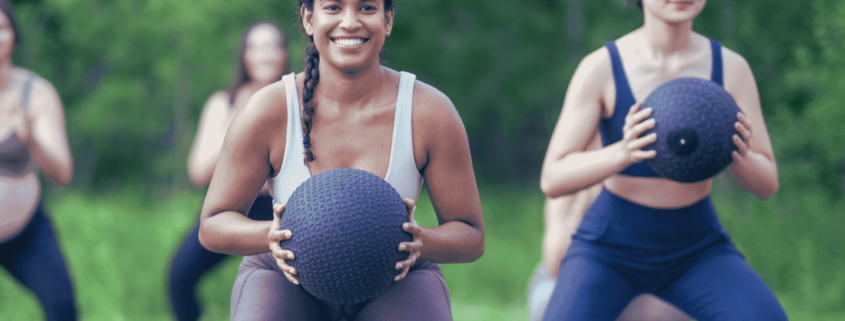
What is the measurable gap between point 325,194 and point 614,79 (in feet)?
4.59

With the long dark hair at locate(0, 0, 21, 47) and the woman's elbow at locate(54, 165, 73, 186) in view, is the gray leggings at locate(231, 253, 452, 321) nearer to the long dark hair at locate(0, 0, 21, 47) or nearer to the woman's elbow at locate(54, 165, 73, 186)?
the woman's elbow at locate(54, 165, 73, 186)

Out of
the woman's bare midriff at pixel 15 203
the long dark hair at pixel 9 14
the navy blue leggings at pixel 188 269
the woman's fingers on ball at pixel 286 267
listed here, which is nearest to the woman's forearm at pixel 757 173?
the woman's fingers on ball at pixel 286 267

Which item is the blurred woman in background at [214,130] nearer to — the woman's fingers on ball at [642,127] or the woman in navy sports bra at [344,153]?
the woman in navy sports bra at [344,153]

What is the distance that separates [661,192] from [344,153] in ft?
4.29

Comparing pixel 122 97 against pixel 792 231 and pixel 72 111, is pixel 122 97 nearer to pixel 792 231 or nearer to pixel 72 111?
pixel 72 111

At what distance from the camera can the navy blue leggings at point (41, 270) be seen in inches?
154

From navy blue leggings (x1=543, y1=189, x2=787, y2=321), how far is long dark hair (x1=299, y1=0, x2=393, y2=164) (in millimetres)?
1149

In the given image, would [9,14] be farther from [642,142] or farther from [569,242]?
[642,142]

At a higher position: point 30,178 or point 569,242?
point 569,242

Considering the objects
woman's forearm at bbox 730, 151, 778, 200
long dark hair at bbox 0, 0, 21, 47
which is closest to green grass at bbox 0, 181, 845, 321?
long dark hair at bbox 0, 0, 21, 47

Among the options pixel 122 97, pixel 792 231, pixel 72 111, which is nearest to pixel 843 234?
pixel 792 231

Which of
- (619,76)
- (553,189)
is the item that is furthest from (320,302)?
(619,76)

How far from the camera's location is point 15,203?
395cm

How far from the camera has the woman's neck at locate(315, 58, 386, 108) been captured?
8.61ft
